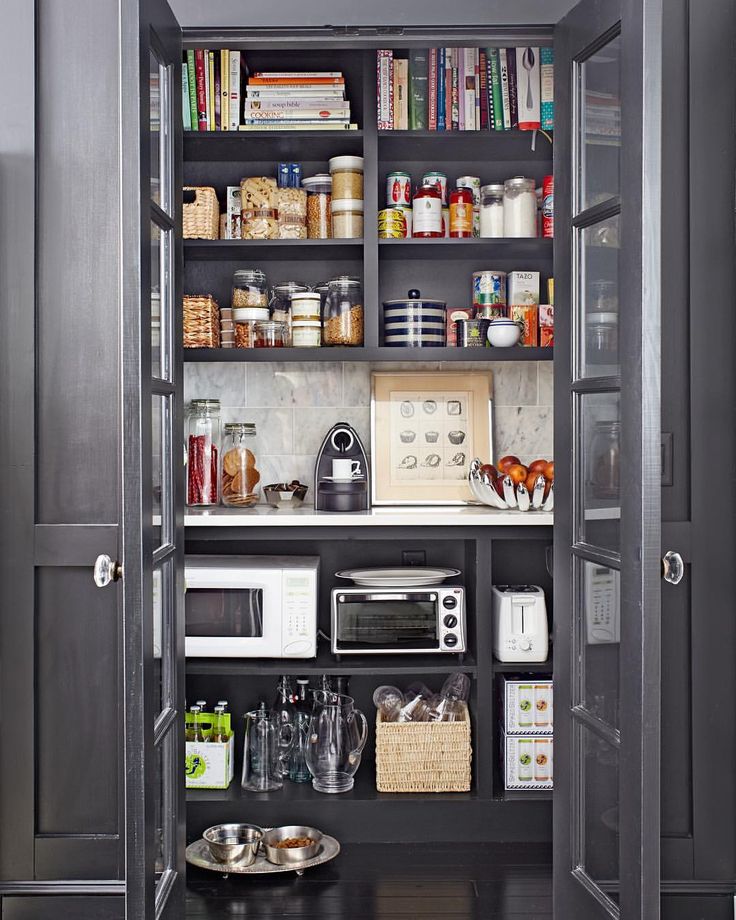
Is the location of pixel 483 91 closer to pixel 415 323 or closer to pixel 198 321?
pixel 415 323

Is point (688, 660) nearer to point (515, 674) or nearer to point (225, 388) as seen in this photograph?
point (515, 674)

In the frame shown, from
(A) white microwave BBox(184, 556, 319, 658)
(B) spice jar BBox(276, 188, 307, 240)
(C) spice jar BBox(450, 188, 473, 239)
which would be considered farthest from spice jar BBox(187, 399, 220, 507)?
(C) spice jar BBox(450, 188, 473, 239)

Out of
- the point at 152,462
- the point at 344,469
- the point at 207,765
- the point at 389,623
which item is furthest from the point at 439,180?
the point at 207,765

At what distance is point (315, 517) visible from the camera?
10.1 feet

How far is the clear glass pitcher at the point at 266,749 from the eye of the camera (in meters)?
3.11

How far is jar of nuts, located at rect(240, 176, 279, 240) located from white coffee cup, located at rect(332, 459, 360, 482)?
0.81 m

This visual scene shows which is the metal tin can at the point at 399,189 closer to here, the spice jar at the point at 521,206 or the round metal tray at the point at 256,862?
the spice jar at the point at 521,206

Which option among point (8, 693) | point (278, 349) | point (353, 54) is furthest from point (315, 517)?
point (353, 54)

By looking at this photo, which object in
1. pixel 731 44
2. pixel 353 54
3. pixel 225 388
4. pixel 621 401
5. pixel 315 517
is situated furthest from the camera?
pixel 225 388

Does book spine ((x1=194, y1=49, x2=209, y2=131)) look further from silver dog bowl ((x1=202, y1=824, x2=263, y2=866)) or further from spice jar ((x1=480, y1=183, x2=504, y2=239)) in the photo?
silver dog bowl ((x1=202, y1=824, x2=263, y2=866))

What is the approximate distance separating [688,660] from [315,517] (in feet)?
4.05

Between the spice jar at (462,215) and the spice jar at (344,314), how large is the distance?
0.40m

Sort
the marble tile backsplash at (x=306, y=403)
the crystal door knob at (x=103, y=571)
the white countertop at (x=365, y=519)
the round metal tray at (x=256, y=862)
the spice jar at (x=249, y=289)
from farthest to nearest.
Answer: the marble tile backsplash at (x=306, y=403) → the spice jar at (x=249, y=289) → the white countertop at (x=365, y=519) → the round metal tray at (x=256, y=862) → the crystal door knob at (x=103, y=571)

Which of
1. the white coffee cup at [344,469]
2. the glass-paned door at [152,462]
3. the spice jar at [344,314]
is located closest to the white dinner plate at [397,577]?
the white coffee cup at [344,469]
